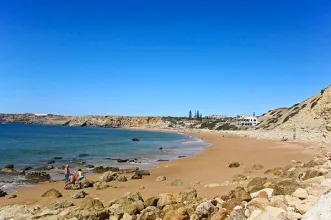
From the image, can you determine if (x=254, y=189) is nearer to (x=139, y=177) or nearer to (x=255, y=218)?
(x=255, y=218)

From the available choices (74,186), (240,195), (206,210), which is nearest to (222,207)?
(206,210)

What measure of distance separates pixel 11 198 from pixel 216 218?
10.4 metres

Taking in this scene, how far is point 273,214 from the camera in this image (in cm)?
626

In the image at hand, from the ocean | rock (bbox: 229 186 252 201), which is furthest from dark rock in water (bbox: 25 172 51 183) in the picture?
rock (bbox: 229 186 252 201)

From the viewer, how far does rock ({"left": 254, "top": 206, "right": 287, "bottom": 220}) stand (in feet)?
19.6

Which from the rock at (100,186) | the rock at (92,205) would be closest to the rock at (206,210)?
the rock at (92,205)

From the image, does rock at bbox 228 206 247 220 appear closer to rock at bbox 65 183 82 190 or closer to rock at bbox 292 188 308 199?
rock at bbox 292 188 308 199

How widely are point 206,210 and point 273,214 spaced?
231cm

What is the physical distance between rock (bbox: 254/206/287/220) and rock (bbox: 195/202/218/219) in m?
1.85

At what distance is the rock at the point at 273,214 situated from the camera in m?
5.98

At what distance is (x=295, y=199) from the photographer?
745cm

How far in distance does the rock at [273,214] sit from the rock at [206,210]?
73.0 inches

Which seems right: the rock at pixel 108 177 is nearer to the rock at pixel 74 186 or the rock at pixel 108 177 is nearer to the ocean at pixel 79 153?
the rock at pixel 74 186

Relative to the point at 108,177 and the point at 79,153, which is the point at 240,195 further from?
the point at 79,153
